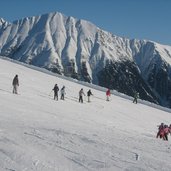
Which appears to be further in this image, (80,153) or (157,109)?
(157,109)

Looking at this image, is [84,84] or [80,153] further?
[84,84]

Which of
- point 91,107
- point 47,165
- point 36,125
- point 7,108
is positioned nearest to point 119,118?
point 91,107

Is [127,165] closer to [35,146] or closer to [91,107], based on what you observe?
[35,146]

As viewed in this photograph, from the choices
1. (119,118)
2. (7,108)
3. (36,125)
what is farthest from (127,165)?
(119,118)

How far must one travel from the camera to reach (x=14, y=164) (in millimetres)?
12805

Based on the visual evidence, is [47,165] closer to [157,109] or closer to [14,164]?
[14,164]

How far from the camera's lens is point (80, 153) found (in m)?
14.9

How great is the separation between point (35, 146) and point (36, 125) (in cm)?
448

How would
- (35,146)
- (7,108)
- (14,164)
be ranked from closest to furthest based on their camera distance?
(14,164) → (35,146) → (7,108)

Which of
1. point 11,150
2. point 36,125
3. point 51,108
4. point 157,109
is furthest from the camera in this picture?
point 157,109

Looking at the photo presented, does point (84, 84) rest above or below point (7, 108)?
above

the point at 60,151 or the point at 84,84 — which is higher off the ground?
the point at 84,84

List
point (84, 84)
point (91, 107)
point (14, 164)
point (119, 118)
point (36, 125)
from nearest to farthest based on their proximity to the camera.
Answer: point (14, 164) < point (36, 125) < point (119, 118) < point (91, 107) < point (84, 84)

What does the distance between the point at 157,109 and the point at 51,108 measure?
78.9 feet
